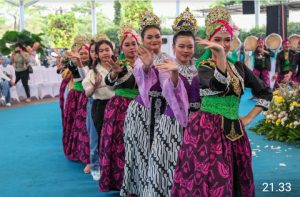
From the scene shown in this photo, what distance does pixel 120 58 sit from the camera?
164 inches

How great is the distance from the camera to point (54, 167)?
5.58 metres

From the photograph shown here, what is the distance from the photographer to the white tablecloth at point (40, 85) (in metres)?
12.8

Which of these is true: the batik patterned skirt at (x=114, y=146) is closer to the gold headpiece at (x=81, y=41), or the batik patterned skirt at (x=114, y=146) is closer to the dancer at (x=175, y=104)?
the dancer at (x=175, y=104)

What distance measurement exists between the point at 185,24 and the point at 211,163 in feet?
3.21

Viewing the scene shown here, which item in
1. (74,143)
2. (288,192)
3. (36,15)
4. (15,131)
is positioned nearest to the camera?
(288,192)

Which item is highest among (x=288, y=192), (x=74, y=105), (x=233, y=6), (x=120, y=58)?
(x=233, y=6)

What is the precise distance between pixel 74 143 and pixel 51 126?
3156 millimetres

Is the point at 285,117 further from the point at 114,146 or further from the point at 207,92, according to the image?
the point at 207,92

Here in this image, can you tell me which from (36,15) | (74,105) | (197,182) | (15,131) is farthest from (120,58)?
(36,15)

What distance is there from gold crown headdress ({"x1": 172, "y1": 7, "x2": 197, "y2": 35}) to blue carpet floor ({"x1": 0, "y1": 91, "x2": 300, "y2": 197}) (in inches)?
58.5

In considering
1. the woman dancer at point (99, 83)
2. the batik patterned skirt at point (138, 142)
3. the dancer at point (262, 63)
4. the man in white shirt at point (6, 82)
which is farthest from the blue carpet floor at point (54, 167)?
the dancer at point (262, 63)

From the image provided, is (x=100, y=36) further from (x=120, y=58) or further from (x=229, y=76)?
(x=229, y=76)

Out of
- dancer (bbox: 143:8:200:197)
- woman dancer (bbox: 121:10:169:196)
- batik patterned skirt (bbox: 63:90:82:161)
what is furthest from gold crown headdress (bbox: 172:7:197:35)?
batik patterned skirt (bbox: 63:90:82:161)

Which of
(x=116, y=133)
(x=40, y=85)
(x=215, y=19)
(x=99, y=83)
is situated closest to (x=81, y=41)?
(x=99, y=83)
